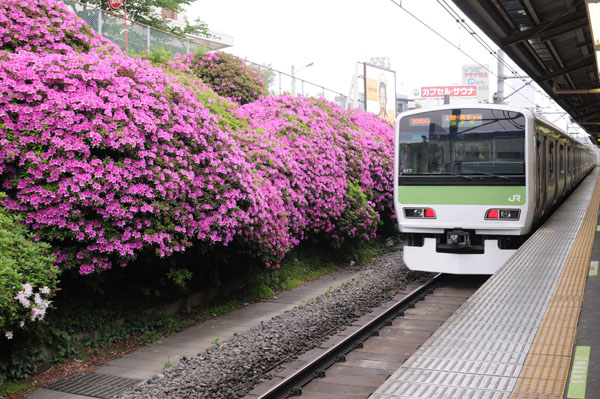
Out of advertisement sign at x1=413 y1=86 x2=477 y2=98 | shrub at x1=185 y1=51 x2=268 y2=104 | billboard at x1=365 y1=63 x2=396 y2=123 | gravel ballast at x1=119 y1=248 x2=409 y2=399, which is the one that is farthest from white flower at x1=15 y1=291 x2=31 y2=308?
advertisement sign at x1=413 y1=86 x2=477 y2=98

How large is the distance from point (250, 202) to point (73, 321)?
299 cm

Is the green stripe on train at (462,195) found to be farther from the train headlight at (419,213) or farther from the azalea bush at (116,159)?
the azalea bush at (116,159)

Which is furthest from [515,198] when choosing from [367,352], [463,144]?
[367,352]

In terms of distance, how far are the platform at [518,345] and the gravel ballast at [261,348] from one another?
2.41 meters

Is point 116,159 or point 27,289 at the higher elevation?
point 116,159

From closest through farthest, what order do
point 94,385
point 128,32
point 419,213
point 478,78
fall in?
1. point 94,385
2. point 419,213
3. point 128,32
4. point 478,78

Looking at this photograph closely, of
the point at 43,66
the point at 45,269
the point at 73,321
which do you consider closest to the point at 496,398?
the point at 45,269

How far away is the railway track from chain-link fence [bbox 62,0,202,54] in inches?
342

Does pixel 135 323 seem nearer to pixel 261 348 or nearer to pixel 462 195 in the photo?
pixel 261 348

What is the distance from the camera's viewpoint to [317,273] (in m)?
12.9

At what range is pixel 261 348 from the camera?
7289 millimetres

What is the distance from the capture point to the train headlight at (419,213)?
1095 centimetres

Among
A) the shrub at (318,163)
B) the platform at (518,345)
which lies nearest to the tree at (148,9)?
the shrub at (318,163)

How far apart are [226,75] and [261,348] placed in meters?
10.3
